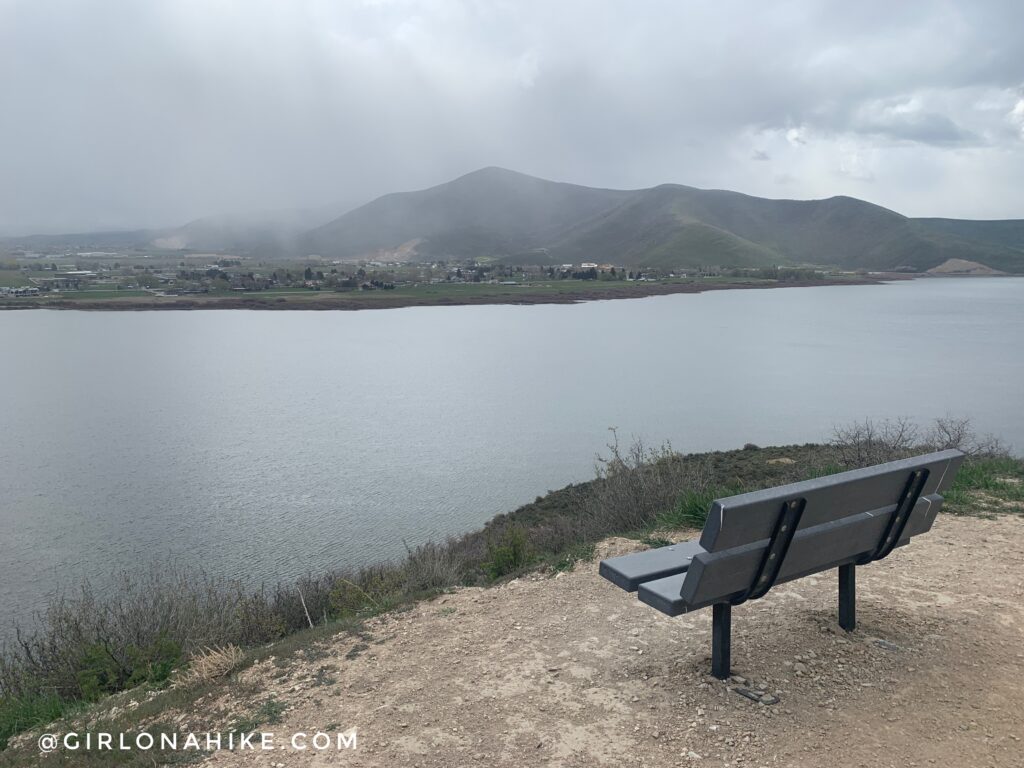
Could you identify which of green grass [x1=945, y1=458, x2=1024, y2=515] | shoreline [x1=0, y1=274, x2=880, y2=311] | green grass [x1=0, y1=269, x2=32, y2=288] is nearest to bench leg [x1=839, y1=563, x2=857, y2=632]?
green grass [x1=945, y1=458, x2=1024, y2=515]

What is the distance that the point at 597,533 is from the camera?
6926 mm

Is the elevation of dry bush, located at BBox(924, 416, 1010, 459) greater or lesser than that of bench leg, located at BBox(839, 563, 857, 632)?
lesser

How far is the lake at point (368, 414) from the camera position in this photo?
14352mm

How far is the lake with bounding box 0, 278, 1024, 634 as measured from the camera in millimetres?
14352

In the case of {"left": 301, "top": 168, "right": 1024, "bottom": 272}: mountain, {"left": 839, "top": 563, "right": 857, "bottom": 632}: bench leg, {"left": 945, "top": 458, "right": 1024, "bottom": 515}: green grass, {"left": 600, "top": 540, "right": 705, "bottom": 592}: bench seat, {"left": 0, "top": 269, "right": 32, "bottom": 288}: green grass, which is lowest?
{"left": 945, "top": 458, "right": 1024, "bottom": 515}: green grass

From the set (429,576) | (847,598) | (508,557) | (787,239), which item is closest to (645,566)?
(847,598)

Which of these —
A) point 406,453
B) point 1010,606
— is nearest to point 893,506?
point 1010,606

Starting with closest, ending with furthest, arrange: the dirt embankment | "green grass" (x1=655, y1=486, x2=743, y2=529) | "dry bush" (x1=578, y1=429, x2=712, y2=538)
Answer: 1. "green grass" (x1=655, y1=486, x2=743, y2=529)
2. "dry bush" (x1=578, y1=429, x2=712, y2=538)
3. the dirt embankment

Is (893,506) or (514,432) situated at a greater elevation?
(893,506)

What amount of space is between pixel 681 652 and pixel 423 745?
4.79 ft

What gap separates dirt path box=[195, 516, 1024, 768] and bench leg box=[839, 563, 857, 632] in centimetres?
6

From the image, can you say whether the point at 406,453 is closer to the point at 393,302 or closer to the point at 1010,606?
the point at 1010,606

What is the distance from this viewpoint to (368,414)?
26016 mm

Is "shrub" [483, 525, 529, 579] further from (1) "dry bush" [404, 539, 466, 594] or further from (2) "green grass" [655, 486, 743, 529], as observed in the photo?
(2) "green grass" [655, 486, 743, 529]
